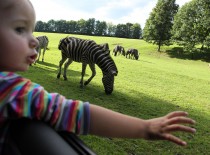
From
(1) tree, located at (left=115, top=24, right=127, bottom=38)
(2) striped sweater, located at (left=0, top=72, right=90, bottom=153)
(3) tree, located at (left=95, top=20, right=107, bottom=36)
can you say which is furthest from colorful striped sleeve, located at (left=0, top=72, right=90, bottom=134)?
(3) tree, located at (left=95, top=20, right=107, bottom=36)

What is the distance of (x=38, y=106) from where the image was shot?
55.5 inches

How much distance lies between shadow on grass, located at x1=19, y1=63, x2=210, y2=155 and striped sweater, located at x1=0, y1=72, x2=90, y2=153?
428 centimetres

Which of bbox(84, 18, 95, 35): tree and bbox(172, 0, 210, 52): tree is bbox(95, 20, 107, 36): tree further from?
bbox(172, 0, 210, 52): tree

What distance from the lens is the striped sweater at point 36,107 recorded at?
1367 mm

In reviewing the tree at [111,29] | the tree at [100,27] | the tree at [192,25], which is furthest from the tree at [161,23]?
the tree at [111,29]

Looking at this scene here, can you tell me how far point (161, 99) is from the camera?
40.0 ft

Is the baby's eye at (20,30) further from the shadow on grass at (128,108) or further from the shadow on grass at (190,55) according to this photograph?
the shadow on grass at (190,55)

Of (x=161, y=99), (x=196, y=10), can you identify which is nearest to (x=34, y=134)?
(x=161, y=99)

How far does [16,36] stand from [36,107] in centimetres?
39

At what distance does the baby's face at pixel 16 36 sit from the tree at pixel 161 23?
224 ft

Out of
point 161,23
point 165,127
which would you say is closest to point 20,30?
point 165,127

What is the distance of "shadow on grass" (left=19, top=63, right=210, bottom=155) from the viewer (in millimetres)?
6137

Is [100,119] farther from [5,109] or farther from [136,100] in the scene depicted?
[136,100]

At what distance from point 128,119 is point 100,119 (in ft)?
0.46
